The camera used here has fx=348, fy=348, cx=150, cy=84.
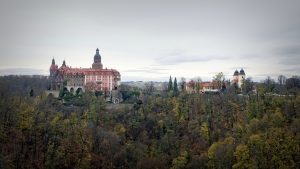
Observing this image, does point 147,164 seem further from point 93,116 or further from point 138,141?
point 93,116

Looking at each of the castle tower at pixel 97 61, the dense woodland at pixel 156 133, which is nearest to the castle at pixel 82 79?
the castle tower at pixel 97 61

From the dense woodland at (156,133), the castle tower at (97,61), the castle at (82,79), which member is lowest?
the dense woodland at (156,133)

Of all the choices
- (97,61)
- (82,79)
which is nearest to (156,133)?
(82,79)

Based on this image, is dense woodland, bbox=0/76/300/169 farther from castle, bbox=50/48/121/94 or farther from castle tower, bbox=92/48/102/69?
castle tower, bbox=92/48/102/69

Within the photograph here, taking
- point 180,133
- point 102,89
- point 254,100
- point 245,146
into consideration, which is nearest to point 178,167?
point 245,146

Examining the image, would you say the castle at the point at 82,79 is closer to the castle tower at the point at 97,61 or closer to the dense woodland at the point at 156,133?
the castle tower at the point at 97,61

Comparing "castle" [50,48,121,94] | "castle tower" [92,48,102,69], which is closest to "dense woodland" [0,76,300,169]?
"castle" [50,48,121,94]
